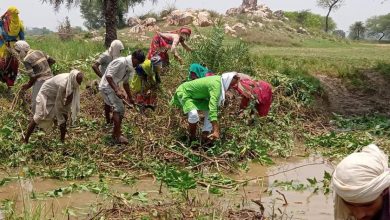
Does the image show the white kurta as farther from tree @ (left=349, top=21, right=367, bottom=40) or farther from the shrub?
A: tree @ (left=349, top=21, right=367, bottom=40)

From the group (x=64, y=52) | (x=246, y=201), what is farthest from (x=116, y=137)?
(x=64, y=52)

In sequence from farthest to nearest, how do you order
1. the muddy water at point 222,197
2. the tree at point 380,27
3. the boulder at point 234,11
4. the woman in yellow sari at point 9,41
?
1. the tree at point 380,27
2. the boulder at point 234,11
3. the woman in yellow sari at point 9,41
4. the muddy water at point 222,197

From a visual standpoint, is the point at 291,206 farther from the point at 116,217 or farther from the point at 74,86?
the point at 74,86

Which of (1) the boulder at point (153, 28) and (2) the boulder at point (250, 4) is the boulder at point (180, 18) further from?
(2) the boulder at point (250, 4)

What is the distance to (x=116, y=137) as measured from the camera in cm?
719

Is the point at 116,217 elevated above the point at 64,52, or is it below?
below

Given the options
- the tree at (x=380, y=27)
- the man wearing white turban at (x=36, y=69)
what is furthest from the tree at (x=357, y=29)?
the man wearing white turban at (x=36, y=69)

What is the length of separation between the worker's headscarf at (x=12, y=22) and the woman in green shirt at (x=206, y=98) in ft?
13.1

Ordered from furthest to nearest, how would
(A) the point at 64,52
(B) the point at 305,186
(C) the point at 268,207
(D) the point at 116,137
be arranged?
(A) the point at 64,52 < (D) the point at 116,137 < (B) the point at 305,186 < (C) the point at 268,207

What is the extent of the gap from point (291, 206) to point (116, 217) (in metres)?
1.79

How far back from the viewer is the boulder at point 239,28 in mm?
24406

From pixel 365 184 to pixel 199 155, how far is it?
4452 millimetres

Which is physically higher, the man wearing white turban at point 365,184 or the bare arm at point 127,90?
the man wearing white turban at point 365,184

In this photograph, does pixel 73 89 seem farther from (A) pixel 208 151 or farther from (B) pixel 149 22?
(B) pixel 149 22
